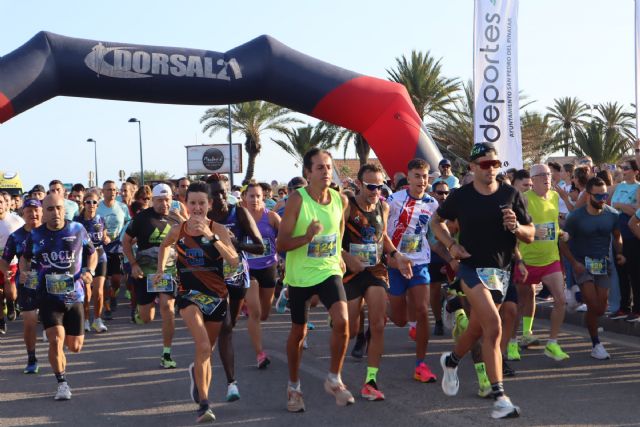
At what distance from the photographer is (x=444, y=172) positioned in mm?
12648

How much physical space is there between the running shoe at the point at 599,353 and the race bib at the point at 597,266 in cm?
70

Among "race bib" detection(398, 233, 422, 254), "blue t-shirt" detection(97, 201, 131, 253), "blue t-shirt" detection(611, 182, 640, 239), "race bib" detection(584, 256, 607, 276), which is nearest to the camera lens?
"race bib" detection(398, 233, 422, 254)

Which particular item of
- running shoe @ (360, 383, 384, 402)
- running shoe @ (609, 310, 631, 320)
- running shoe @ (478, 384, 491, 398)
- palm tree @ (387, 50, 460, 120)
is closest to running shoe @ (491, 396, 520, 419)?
running shoe @ (478, 384, 491, 398)

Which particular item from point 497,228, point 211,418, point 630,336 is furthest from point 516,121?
point 211,418

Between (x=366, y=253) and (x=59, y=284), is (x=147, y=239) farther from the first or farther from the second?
(x=366, y=253)

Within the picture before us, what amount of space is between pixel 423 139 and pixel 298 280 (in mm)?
8497

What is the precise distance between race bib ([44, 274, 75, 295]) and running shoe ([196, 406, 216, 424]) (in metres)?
1.94

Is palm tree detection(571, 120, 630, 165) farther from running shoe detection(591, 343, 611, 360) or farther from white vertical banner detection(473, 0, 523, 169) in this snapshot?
running shoe detection(591, 343, 611, 360)

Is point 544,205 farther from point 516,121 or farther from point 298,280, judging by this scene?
point 516,121

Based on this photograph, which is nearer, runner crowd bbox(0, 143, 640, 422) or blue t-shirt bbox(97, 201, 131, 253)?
runner crowd bbox(0, 143, 640, 422)

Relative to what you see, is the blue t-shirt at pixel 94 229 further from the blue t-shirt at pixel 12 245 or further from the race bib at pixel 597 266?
the race bib at pixel 597 266

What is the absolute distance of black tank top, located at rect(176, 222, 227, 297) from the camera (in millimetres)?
6035

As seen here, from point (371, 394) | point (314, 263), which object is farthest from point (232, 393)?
point (314, 263)

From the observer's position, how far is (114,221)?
11930mm
